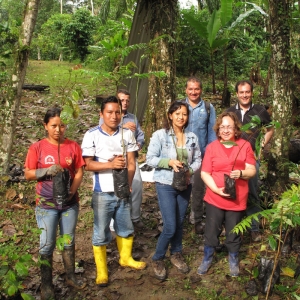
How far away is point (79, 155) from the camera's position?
3475 millimetres

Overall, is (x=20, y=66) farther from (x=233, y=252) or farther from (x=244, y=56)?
(x=244, y=56)

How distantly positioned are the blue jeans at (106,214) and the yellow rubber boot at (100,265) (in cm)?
7

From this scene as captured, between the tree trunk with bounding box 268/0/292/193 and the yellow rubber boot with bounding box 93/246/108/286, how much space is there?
2651mm

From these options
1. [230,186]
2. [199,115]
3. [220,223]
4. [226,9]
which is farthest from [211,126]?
[226,9]

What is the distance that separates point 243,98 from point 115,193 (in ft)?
6.58

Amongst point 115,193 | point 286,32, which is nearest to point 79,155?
point 115,193

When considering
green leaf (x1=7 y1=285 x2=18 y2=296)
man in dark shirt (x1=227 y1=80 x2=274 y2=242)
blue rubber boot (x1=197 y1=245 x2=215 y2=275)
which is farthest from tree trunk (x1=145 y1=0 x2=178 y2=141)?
green leaf (x1=7 y1=285 x2=18 y2=296)

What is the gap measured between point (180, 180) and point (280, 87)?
2173 millimetres

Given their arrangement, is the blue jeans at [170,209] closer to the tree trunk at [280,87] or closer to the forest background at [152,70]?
the forest background at [152,70]

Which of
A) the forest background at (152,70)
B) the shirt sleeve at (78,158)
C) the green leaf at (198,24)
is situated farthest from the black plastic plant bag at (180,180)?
the green leaf at (198,24)

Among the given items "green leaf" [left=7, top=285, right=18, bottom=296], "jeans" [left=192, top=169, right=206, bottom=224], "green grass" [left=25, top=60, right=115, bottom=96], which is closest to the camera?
"green leaf" [left=7, top=285, right=18, bottom=296]

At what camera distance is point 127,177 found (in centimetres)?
345

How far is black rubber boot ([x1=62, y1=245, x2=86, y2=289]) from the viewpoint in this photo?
11.6ft

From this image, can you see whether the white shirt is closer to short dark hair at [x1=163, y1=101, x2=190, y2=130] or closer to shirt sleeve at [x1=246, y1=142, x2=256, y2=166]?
short dark hair at [x1=163, y1=101, x2=190, y2=130]
